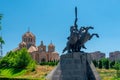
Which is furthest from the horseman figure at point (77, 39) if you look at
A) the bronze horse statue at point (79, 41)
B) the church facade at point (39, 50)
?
the church facade at point (39, 50)

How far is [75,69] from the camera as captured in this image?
26.9 meters

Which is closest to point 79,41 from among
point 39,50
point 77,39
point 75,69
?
point 77,39

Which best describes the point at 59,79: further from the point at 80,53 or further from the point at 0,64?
the point at 0,64

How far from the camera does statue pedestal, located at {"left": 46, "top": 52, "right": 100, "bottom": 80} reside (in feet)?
88.1

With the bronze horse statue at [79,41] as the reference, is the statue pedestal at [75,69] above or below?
A: below

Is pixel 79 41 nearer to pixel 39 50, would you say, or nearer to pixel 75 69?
pixel 75 69

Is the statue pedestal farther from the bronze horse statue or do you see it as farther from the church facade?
the church facade

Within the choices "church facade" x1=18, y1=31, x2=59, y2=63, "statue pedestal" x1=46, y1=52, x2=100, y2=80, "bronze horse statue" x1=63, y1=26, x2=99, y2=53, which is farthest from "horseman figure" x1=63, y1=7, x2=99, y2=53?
"church facade" x1=18, y1=31, x2=59, y2=63

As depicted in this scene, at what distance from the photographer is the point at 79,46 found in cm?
Result: 2789

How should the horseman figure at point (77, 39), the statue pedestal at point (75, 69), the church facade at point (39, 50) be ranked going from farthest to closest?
the church facade at point (39, 50), the horseman figure at point (77, 39), the statue pedestal at point (75, 69)

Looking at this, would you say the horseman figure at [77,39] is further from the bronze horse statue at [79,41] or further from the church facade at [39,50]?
the church facade at [39,50]

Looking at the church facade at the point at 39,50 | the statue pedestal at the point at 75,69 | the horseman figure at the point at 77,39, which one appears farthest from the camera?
the church facade at the point at 39,50

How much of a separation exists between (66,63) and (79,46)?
5.59ft

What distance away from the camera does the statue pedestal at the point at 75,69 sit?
2685cm
